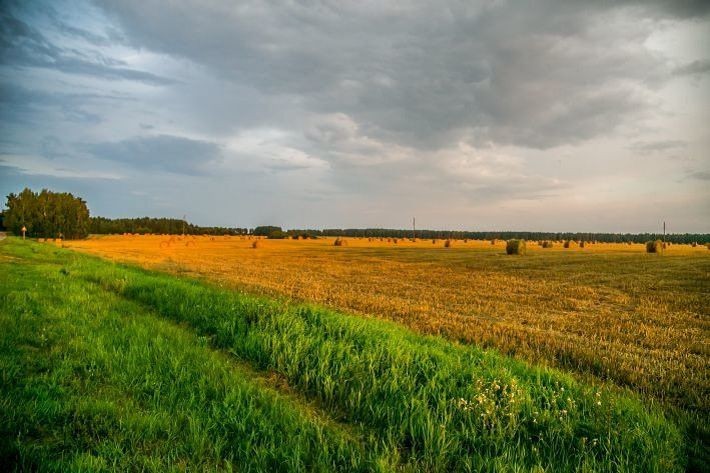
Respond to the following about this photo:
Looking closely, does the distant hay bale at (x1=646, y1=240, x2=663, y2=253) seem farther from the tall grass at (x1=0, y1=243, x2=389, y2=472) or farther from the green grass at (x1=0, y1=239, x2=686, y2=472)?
the tall grass at (x1=0, y1=243, x2=389, y2=472)

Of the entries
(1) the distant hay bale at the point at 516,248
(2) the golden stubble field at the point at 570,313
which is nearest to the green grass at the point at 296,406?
(2) the golden stubble field at the point at 570,313

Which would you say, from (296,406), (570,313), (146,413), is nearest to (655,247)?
(570,313)

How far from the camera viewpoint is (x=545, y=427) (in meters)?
5.54

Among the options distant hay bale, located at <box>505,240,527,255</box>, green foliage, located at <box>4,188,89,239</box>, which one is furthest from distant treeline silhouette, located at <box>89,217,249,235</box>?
distant hay bale, located at <box>505,240,527,255</box>

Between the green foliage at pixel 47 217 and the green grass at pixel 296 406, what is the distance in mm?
105555

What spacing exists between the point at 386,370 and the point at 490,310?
33.2ft

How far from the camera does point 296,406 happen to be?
19.1 ft

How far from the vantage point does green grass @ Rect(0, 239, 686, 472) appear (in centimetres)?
443

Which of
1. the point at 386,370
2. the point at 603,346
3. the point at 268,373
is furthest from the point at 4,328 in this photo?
the point at 603,346

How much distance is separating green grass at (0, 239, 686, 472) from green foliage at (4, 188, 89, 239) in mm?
105555

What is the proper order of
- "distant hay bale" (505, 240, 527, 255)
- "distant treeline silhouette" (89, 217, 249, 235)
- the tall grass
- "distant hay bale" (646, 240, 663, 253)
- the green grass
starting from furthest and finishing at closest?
"distant treeline silhouette" (89, 217, 249, 235) < "distant hay bale" (646, 240, 663, 253) < "distant hay bale" (505, 240, 527, 255) < the green grass < the tall grass

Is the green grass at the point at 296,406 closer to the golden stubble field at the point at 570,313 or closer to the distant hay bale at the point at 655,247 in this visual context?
the golden stubble field at the point at 570,313

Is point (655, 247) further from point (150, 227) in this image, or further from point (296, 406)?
point (150, 227)

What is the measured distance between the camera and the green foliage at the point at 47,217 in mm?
99500
